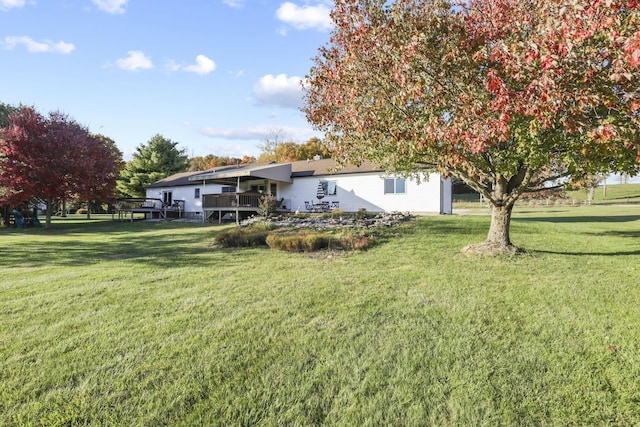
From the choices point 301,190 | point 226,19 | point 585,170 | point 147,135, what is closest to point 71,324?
point 585,170

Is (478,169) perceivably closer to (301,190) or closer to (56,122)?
(301,190)

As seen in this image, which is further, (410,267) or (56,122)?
(56,122)

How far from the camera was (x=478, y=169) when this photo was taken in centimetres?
727

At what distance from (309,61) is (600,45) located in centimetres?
600

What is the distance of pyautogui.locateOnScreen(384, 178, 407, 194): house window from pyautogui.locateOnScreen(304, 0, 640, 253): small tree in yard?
11.2 m

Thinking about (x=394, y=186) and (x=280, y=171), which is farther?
(x=280, y=171)

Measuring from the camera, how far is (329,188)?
21.6 meters

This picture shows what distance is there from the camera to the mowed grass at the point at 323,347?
2.31 m

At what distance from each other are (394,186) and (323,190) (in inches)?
190

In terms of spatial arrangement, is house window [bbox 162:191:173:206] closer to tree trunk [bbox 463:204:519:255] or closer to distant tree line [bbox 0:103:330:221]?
distant tree line [bbox 0:103:330:221]

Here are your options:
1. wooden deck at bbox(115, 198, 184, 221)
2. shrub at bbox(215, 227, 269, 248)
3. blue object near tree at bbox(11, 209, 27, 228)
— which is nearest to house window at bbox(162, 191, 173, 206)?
wooden deck at bbox(115, 198, 184, 221)

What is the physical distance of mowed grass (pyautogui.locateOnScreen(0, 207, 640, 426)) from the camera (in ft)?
7.59

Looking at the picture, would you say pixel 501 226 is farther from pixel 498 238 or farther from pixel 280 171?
pixel 280 171

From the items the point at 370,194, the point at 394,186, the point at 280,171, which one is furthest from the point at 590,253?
the point at 280,171
